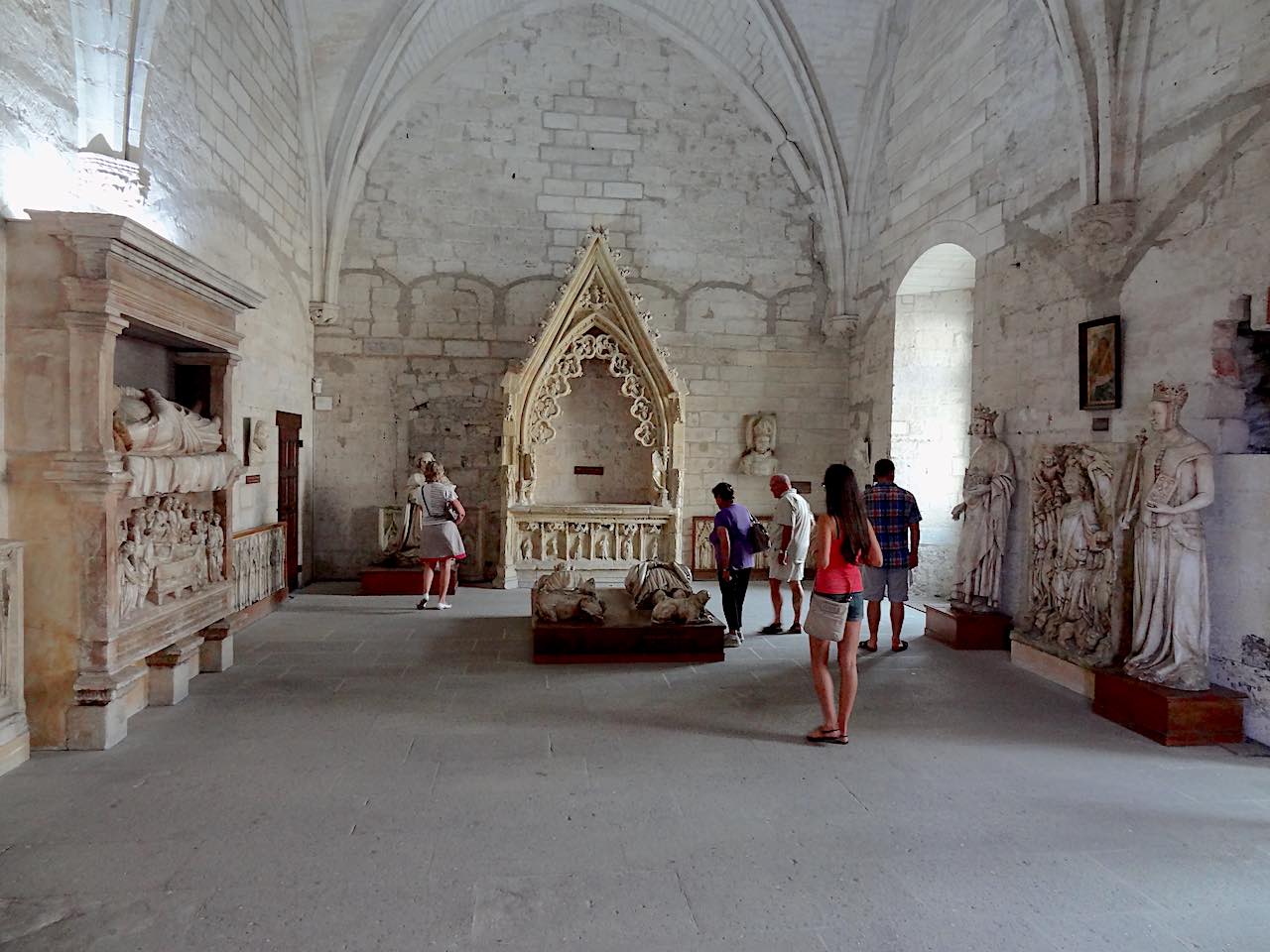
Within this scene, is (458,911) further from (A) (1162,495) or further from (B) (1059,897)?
(A) (1162,495)

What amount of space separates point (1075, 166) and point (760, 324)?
4340 millimetres

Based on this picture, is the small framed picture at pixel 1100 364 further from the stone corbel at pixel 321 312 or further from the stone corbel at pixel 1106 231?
the stone corbel at pixel 321 312

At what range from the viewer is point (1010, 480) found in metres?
5.86

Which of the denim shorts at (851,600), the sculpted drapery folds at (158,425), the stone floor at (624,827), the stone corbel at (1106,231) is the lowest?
the stone floor at (624,827)

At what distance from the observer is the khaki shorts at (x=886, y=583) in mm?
5691

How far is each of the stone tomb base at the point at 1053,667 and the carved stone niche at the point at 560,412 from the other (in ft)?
12.7

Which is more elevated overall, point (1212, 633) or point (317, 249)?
point (317, 249)

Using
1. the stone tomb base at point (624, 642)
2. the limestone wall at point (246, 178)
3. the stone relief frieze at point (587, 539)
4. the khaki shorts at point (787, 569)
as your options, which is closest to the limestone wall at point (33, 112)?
the limestone wall at point (246, 178)

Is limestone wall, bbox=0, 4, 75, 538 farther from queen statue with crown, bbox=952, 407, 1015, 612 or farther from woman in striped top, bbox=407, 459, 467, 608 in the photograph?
queen statue with crown, bbox=952, 407, 1015, 612

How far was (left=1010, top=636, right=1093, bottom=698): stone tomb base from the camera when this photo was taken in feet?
15.4

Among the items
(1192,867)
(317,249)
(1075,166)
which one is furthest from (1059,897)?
(317,249)

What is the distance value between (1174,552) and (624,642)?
3.23m

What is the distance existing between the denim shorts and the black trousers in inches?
68.2

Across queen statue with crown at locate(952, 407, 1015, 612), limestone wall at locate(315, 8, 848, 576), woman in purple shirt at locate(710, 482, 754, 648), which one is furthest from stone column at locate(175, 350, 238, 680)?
queen statue with crown at locate(952, 407, 1015, 612)
